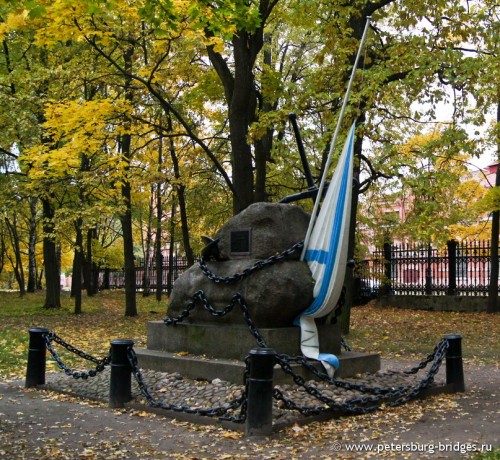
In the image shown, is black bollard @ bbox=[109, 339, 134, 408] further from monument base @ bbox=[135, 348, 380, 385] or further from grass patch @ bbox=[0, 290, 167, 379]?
grass patch @ bbox=[0, 290, 167, 379]

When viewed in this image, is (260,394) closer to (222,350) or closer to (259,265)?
(222,350)

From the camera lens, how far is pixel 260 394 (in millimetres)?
6457

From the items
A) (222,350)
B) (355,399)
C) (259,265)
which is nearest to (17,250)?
(222,350)

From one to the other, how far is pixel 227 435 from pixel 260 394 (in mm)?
528

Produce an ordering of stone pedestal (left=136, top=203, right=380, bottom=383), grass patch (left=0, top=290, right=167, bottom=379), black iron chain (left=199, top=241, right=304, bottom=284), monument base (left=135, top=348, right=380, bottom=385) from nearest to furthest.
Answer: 1. monument base (left=135, top=348, right=380, bottom=385)
2. stone pedestal (left=136, top=203, right=380, bottom=383)
3. black iron chain (left=199, top=241, right=304, bottom=284)
4. grass patch (left=0, top=290, right=167, bottom=379)

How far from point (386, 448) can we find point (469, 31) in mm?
11411

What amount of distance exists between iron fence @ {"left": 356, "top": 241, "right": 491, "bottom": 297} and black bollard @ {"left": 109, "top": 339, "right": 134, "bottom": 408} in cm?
1642

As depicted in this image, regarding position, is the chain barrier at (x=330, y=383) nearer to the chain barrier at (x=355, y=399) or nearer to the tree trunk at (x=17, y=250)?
the chain barrier at (x=355, y=399)

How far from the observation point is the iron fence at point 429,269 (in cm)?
2366

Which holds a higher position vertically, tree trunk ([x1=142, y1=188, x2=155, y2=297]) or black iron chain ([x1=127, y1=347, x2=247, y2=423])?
tree trunk ([x1=142, y1=188, x2=155, y2=297])

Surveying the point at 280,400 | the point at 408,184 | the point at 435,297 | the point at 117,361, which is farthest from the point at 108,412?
the point at 435,297

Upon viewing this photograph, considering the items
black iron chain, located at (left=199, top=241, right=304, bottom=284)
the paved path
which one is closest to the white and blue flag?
black iron chain, located at (left=199, top=241, right=304, bottom=284)

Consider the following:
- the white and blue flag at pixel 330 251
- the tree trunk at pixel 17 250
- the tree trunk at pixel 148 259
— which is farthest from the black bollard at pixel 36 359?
the tree trunk at pixel 17 250

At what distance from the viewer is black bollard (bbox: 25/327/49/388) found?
9.31m
